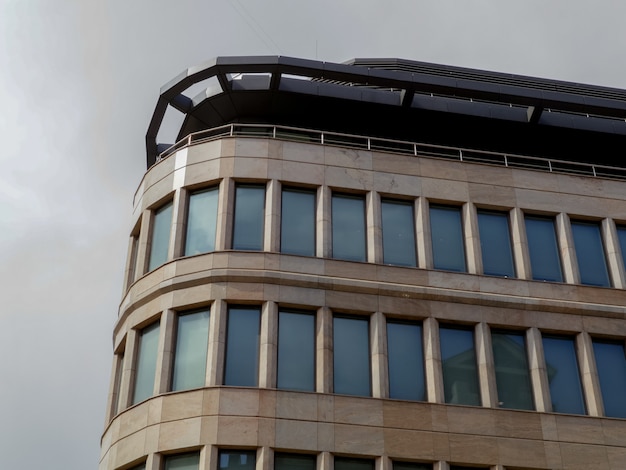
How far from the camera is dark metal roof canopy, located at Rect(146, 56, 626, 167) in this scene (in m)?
32.8

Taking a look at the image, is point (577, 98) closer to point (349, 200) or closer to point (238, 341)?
point (349, 200)

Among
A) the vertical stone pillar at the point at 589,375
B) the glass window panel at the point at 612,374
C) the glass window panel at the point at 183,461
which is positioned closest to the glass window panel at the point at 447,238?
the vertical stone pillar at the point at 589,375

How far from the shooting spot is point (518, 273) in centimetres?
3058

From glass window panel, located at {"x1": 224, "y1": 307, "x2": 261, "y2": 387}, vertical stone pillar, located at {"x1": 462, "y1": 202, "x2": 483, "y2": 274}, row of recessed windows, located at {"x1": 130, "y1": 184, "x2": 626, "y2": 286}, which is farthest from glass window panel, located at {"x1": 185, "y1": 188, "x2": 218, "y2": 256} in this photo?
vertical stone pillar, located at {"x1": 462, "y1": 202, "x2": 483, "y2": 274}

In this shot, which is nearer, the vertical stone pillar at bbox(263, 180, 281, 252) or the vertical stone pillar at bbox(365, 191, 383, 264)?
the vertical stone pillar at bbox(263, 180, 281, 252)

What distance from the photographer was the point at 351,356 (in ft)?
92.1

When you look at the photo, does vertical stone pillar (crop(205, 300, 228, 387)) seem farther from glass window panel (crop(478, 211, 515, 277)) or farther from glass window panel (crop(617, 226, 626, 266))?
glass window panel (crop(617, 226, 626, 266))

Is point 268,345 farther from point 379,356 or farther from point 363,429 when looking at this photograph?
point 363,429

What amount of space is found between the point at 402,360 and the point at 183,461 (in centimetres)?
787

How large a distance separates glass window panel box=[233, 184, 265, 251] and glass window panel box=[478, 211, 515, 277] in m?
8.17

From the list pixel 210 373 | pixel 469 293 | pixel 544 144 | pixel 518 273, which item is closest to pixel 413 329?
pixel 469 293

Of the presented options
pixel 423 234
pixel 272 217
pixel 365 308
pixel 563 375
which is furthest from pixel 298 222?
pixel 563 375

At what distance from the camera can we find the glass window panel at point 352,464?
26.0 m

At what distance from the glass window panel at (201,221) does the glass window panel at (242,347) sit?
2797 millimetres
